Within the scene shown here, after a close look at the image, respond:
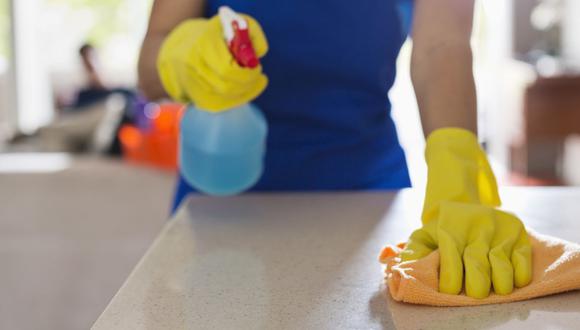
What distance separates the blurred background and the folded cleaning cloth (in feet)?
2.15

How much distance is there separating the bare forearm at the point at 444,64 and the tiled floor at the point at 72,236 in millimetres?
1996

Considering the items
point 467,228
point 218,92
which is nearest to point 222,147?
point 218,92

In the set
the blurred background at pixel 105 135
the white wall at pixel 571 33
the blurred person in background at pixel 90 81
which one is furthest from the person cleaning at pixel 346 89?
the blurred person in background at pixel 90 81

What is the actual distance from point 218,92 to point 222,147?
103 mm

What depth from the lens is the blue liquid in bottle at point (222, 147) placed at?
45.5 inches

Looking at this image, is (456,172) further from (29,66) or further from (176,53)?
(29,66)

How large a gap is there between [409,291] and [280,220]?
42 cm

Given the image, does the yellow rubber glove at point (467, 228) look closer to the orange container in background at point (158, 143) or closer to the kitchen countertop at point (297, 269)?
the kitchen countertop at point (297, 269)

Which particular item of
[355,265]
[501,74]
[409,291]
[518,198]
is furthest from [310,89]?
[501,74]

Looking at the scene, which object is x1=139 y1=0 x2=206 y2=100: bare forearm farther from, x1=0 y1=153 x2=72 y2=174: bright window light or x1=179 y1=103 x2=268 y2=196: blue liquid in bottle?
x1=0 y1=153 x2=72 y2=174: bright window light

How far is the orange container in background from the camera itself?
338 centimetres

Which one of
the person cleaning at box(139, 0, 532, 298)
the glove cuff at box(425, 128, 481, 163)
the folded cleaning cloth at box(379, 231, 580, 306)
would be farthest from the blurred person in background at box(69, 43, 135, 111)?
the folded cleaning cloth at box(379, 231, 580, 306)

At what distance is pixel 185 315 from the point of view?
74 centimetres

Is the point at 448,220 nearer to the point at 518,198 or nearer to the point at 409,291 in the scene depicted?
the point at 409,291
